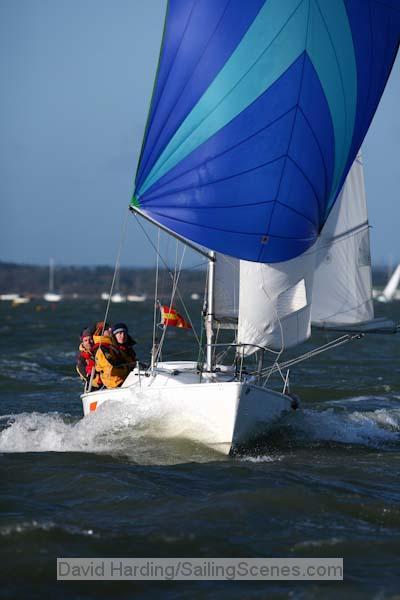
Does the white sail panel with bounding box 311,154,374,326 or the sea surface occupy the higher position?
the white sail panel with bounding box 311,154,374,326

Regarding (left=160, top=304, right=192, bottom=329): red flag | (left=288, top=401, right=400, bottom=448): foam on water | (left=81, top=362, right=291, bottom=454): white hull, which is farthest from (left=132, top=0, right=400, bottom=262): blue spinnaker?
(left=288, top=401, right=400, bottom=448): foam on water

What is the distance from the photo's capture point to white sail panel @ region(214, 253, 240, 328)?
36.2 feet

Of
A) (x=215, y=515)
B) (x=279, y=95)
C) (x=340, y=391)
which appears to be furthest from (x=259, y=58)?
(x=340, y=391)

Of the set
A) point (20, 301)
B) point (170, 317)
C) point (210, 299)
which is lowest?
point (20, 301)

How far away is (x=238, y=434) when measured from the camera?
9836 millimetres

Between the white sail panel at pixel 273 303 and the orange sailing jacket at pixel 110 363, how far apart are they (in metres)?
1.80

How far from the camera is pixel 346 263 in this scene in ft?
41.1

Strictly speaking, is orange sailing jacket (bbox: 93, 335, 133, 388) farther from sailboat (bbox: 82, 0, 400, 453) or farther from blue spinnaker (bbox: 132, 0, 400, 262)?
blue spinnaker (bbox: 132, 0, 400, 262)

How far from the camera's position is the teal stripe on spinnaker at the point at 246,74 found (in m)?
10.1

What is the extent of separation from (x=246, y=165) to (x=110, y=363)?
2871mm

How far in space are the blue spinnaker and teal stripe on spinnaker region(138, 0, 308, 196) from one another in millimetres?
10

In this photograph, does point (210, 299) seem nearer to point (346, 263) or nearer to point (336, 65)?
point (346, 263)

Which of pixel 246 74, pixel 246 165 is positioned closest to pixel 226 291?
pixel 246 165

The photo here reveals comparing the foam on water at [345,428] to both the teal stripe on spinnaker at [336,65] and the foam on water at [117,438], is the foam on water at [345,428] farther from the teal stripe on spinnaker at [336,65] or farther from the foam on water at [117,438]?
the teal stripe on spinnaker at [336,65]
